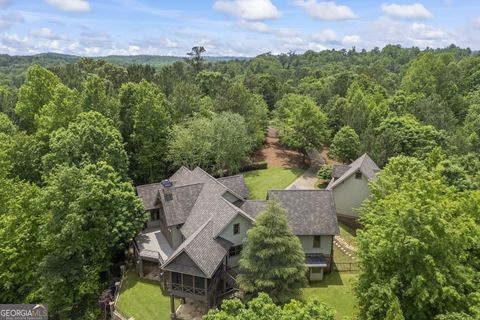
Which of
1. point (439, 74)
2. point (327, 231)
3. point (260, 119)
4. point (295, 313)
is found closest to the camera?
point (295, 313)

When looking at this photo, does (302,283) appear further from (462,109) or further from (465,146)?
(462,109)

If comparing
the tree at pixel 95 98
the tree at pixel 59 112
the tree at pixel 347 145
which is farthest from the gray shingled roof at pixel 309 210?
the tree at pixel 59 112

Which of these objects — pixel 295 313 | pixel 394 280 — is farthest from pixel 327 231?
pixel 295 313

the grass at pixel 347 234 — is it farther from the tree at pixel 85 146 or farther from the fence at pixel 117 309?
the tree at pixel 85 146

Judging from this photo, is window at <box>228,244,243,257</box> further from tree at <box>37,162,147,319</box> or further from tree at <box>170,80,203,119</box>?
tree at <box>170,80,203,119</box>

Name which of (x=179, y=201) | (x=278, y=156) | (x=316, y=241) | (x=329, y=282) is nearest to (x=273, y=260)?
(x=316, y=241)

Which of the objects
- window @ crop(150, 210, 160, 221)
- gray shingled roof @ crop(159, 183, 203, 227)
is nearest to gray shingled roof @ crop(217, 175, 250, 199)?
gray shingled roof @ crop(159, 183, 203, 227)

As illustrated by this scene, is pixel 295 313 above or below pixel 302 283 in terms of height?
above
